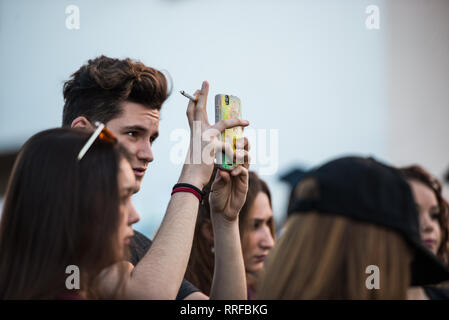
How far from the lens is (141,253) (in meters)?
2.17

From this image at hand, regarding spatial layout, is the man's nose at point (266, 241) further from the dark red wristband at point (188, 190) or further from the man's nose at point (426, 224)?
the dark red wristband at point (188, 190)

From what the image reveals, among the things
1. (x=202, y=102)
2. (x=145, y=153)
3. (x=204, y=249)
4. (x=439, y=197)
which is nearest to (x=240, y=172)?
(x=202, y=102)

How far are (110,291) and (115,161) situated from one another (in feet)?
1.44

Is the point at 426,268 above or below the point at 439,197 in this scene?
above

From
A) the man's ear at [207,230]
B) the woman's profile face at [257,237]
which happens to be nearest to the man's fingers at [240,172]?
the man's ear at [207,230]

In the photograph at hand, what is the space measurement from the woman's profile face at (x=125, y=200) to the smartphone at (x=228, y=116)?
440 millimetres

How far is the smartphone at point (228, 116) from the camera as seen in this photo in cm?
198

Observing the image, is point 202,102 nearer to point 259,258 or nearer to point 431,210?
point 259,258

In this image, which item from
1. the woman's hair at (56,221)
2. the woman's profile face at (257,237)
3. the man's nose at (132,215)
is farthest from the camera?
the woman's profile face at (257,237)

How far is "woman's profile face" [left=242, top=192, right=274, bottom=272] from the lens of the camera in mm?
3234

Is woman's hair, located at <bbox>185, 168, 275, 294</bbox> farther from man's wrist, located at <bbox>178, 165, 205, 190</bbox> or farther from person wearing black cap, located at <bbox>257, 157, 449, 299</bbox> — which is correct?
person wearing black cap, located at <bbox>257, 157, 449, 299</bbox>

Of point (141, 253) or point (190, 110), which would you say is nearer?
point (190, 110)

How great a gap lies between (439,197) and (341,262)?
7.27ft
